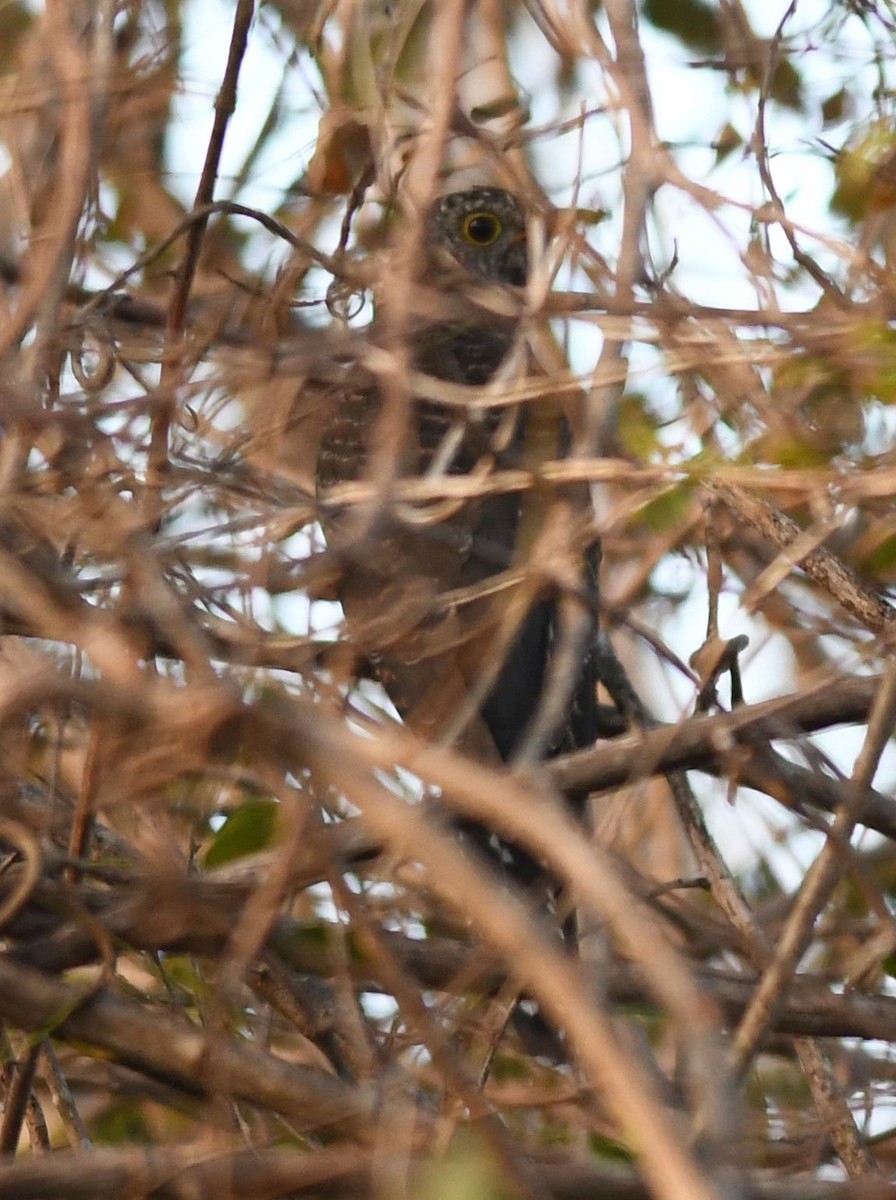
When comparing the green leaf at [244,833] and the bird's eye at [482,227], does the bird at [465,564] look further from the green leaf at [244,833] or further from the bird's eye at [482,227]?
the bird's eye at [482,227]

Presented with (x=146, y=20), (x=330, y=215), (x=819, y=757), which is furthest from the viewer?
(x=330, y=215)

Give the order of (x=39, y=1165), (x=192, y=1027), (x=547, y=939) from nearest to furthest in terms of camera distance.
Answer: (x=547, y=939) → (x=39, y=1165) → (x=192, y=1027)

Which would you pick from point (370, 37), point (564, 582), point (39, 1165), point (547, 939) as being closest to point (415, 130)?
point (370, 37)

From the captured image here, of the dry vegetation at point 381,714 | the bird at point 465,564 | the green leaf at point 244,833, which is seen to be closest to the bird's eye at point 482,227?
the bird at point 465,564

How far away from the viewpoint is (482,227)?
581 centimetres

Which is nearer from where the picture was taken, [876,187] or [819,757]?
[819,757]

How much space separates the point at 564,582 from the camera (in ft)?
7.46

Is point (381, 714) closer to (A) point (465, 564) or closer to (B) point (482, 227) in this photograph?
(A) point (465, 564)

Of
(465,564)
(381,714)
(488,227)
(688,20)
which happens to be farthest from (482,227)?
(381,714)

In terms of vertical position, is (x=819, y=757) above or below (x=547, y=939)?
above

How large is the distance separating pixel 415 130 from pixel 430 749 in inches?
71.9

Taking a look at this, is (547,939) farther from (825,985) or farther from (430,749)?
(825,985)

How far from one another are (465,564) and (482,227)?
224 cm

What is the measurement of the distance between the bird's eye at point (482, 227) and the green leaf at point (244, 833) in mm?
3682
